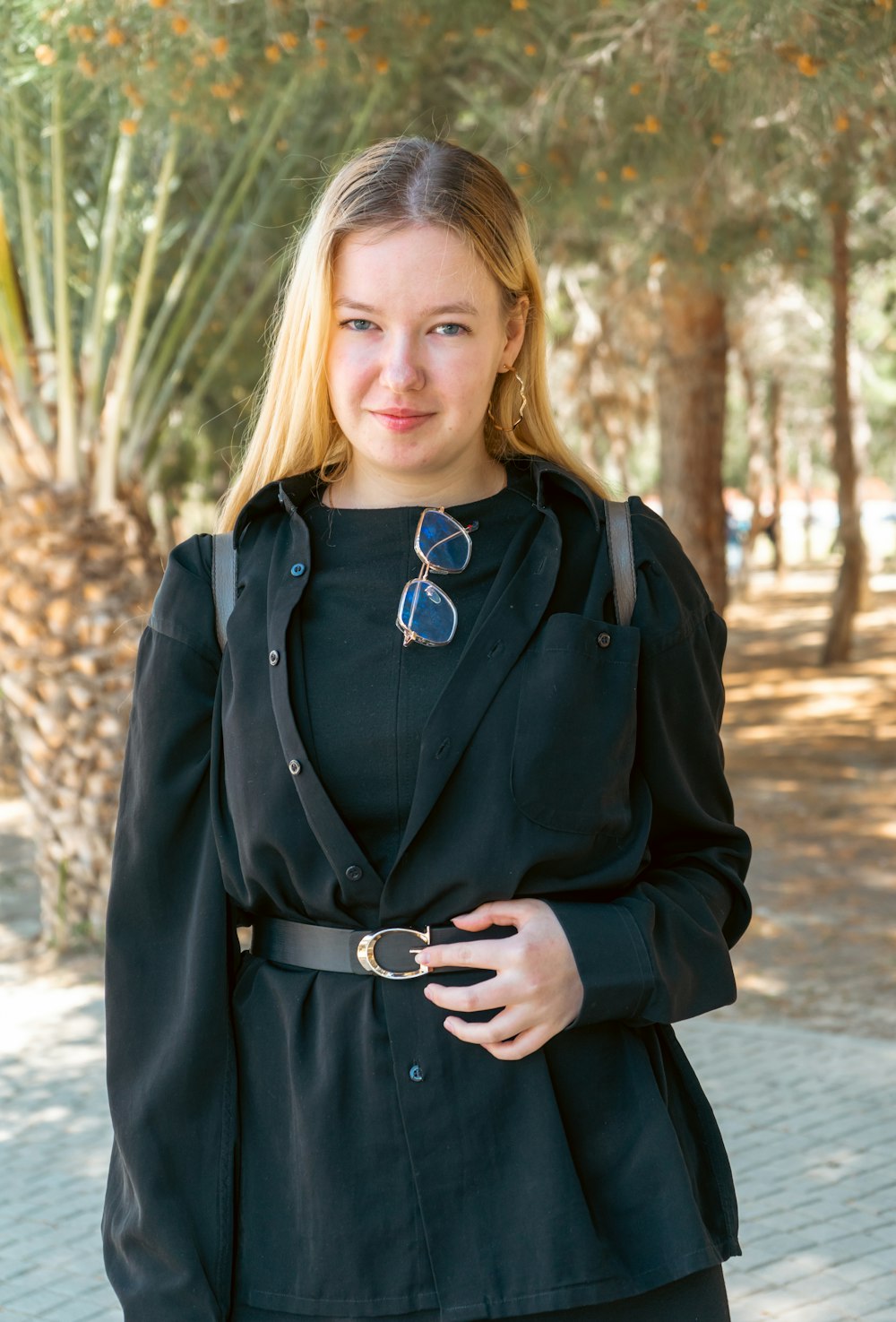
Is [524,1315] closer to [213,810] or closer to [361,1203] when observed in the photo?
[361,1203]

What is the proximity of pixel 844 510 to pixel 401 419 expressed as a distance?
1558 centimetres

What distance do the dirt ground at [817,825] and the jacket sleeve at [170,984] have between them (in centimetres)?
462

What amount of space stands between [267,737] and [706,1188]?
2.66ft

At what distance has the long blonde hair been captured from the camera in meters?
1.92

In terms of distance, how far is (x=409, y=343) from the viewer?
1.86 meters

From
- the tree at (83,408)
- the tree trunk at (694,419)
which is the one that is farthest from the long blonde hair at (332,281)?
the tree trunk at (694,419)

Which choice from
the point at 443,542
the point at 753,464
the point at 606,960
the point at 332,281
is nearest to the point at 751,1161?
the point at 606,960

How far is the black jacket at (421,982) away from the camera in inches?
69.3

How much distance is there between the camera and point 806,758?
12305mm

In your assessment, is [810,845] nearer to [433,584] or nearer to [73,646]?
[73,646]

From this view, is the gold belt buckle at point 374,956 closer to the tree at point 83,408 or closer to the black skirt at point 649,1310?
the black skirt at point 649,1310

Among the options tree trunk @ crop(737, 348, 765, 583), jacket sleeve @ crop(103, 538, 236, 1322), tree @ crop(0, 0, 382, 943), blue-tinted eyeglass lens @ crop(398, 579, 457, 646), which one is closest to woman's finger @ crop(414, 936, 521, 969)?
jacket sleeve @ crop(103, 538, 236, 1322)

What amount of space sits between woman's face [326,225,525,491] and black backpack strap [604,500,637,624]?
0.75 feet

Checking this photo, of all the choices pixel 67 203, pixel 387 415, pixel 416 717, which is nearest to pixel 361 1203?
pixel 416 717
